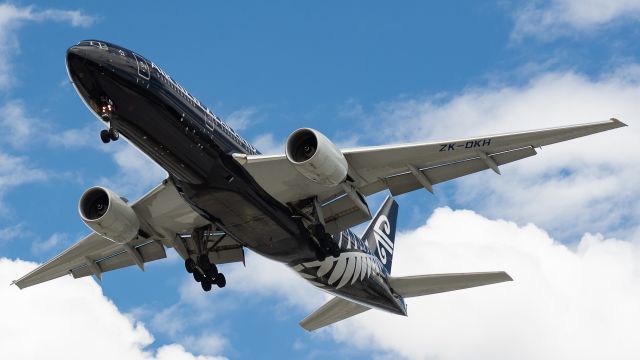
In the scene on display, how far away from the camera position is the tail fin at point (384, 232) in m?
37.0

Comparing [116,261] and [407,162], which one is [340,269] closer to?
[407,162]

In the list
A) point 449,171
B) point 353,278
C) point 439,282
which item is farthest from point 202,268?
point 449,171

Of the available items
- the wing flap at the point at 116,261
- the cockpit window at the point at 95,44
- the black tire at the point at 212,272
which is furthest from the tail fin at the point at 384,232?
the cockpit window at the point at 95,44

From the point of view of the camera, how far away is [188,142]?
26125mm

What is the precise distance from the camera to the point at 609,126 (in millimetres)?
24938

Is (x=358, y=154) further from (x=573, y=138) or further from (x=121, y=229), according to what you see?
(x=121, y=229)

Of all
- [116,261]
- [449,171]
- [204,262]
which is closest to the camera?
[449,171]

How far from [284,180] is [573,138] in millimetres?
8090

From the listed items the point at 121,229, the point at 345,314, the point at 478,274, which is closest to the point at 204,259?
the point at 121,229

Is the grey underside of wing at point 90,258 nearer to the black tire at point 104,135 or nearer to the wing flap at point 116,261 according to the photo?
the wing flap at point 116,261

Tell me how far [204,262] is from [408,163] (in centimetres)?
769

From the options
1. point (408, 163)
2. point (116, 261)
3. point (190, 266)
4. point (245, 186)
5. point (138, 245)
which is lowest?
point (190, 266)

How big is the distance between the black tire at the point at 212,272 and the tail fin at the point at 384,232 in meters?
7.54

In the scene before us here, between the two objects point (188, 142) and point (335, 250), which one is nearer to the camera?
point (188, 142)
